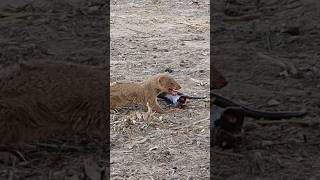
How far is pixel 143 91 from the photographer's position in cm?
550

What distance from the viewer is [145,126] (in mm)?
5105

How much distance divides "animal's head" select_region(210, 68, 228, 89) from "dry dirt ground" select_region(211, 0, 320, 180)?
74 mm

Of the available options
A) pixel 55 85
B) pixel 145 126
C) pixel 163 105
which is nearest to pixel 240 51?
pixel 163 105

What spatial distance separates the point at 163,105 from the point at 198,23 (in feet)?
10.2

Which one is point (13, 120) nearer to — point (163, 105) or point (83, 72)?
point (83, 72)

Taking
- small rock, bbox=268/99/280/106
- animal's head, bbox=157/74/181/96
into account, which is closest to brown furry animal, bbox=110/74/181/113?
animal's head, bbox=157/74/181/96

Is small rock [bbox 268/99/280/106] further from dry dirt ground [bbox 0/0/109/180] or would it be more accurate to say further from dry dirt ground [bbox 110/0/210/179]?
dry dirt ground [bbox 0/0/109/180]

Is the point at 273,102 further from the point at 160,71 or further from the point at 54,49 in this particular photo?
the point at 54,49

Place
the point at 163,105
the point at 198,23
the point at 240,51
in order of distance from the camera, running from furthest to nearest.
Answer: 1. the point at 198,23
2. the point at 240,51
3. the point at 163,105

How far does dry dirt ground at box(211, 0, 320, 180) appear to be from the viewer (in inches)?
171

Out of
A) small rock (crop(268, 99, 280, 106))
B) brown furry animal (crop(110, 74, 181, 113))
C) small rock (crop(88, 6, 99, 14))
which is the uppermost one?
small rock (crop(88, 6, 99, 14))

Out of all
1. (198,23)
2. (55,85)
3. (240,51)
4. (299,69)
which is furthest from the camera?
(198,23)

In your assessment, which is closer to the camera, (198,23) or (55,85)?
(55,85)

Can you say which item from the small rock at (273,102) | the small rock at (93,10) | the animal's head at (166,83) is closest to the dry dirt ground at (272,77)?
the small rock at (273,102)
